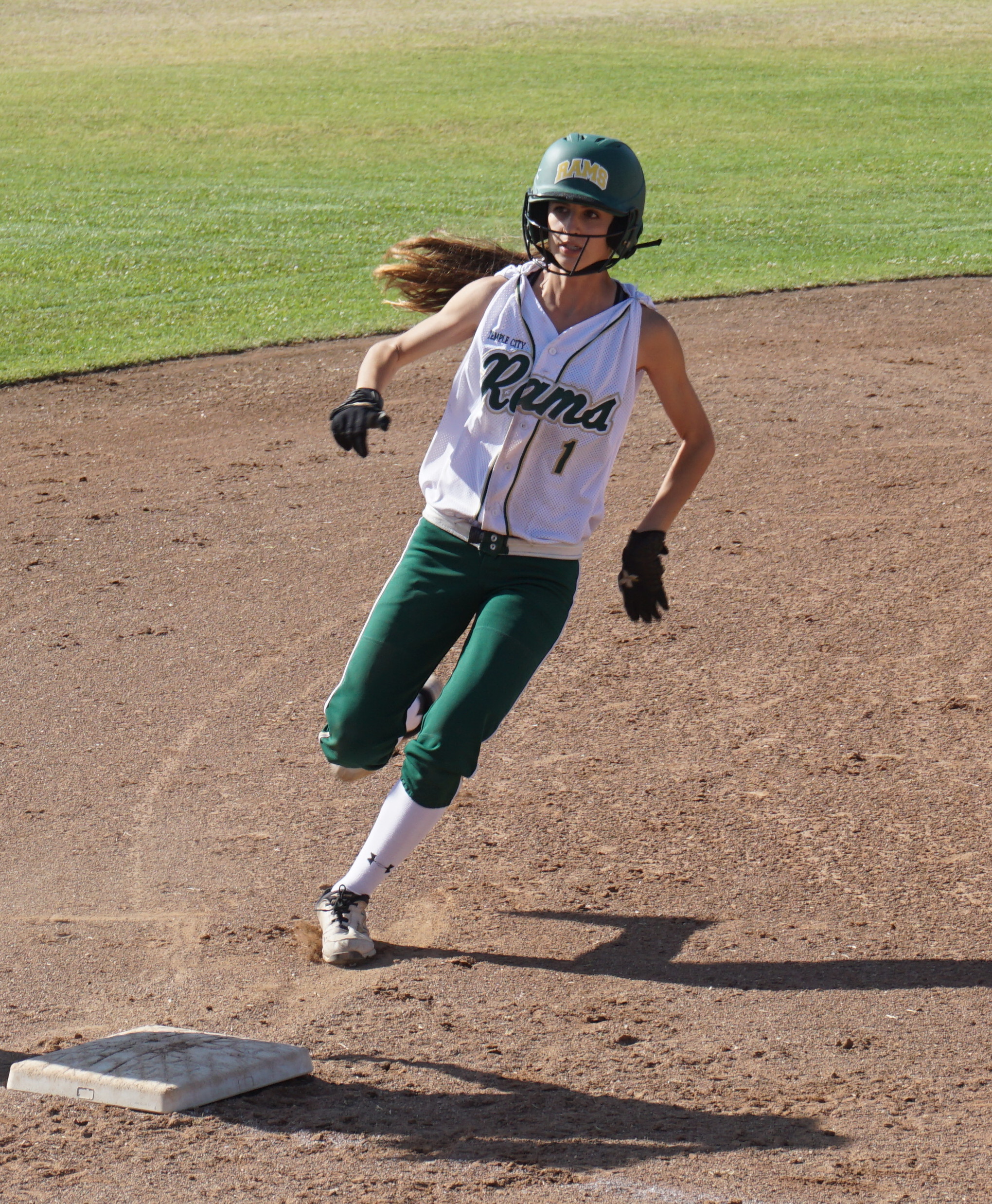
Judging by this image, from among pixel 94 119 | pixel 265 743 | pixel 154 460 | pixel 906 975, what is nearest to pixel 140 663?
pixel 265 743

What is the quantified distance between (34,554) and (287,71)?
24.7 meters

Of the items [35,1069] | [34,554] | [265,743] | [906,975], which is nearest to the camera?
[35,1069]

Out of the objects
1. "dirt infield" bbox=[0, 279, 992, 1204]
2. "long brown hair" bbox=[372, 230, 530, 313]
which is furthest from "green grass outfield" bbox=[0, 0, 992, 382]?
"long brown hair" bbox=[372, 230, 530, 313]

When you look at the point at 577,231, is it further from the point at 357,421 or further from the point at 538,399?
the point at 357,421

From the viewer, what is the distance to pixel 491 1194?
9.94ft

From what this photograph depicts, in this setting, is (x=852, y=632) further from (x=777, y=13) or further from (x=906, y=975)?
(x=777, y=13)

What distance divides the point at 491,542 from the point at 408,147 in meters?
18.8

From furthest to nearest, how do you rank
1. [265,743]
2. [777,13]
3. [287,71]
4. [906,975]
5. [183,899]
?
[777,13] < [287,71] < [265,743] < [183,899] < [906,975]

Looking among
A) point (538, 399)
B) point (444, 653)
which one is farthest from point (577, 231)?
point (444, 653)

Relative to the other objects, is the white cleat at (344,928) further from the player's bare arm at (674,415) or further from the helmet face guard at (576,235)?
the helmet face guard at (576,235)

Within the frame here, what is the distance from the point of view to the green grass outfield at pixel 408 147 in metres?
13.1

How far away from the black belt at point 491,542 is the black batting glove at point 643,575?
377 millimetres

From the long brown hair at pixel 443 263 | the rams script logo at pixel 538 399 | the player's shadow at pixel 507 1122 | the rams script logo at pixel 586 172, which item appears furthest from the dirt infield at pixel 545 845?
the rams script logo at pixel 586 172

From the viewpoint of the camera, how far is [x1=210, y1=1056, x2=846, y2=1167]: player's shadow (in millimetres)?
3207
